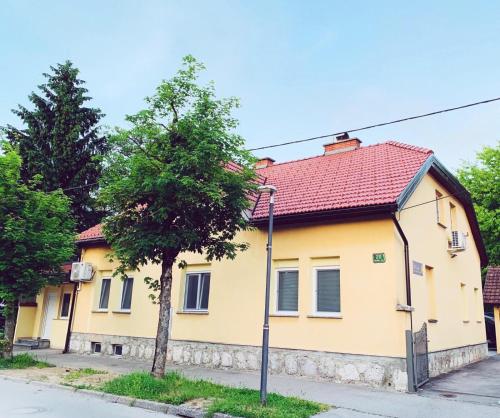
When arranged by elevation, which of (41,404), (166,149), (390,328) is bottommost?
(41,404)

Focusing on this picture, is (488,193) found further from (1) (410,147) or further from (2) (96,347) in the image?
(2) (96,347)

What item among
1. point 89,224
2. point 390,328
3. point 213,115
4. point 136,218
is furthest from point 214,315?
point 89,224

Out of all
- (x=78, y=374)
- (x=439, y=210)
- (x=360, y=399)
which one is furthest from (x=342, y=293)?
(x=78, y=374)

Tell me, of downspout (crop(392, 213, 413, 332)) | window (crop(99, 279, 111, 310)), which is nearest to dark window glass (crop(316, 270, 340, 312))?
downspout (crop(392, 213, 413, 332))

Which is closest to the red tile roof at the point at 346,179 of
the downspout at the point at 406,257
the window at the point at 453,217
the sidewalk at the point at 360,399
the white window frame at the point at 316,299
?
the downspout at the point at 406,257

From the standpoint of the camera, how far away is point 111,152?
385 inches

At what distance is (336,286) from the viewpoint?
11016 millimetres

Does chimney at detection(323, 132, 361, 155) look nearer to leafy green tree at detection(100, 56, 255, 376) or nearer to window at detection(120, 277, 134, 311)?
leafy green tree at detection(100, 56, 255, 376)

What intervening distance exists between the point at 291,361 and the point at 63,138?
1963cm

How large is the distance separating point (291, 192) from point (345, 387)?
233 inches

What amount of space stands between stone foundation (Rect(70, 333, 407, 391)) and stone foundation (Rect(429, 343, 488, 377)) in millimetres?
2434

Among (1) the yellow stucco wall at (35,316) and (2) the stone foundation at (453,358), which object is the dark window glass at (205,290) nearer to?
(2) the stone foundation at (453,358)

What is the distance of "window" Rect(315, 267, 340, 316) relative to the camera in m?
10.9

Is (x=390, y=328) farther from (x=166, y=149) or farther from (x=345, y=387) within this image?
(x=166, y=149)
